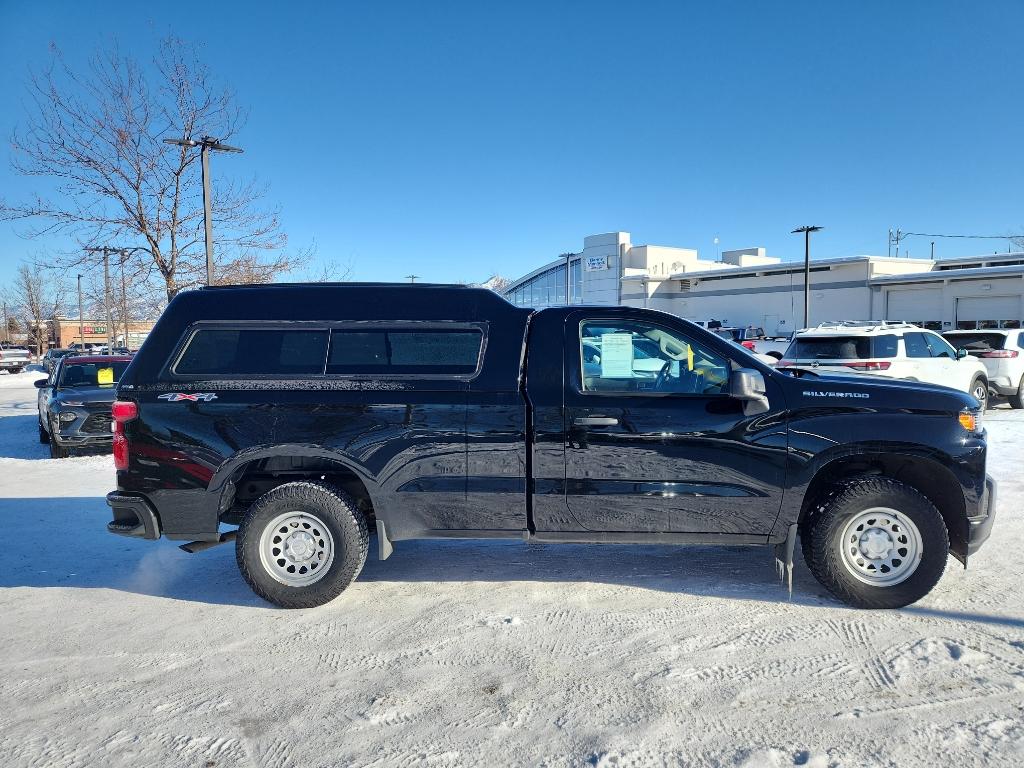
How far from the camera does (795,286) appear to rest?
4706 centimetres

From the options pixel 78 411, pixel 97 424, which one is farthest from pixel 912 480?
pixel 78 411

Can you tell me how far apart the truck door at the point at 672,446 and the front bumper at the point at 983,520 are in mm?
1215

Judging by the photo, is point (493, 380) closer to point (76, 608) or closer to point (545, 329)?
point (545, 329)

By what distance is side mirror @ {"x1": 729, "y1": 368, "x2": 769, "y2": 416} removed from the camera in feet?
14.1

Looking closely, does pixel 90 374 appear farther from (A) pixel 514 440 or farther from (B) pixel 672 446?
(B) pixel 672 446

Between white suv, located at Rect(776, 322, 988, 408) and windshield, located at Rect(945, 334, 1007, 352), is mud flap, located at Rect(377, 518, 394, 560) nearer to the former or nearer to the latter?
white suv, located at Rect(776, 322, 988, 408)

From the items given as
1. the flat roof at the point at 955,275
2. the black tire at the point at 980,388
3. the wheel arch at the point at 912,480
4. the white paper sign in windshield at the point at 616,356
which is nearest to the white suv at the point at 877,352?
the black tire at the point at 980,388

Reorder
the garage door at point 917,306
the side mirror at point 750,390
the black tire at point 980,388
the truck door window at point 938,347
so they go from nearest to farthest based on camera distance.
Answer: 1. the side mirror at point 750,390
2. the truck door window at point 938,347
3. the black tire at point 980,388
4. the garage door at point 917,306

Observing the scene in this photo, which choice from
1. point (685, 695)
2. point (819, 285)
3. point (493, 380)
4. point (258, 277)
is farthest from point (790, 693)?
point (819, 285)

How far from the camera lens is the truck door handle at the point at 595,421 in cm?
450

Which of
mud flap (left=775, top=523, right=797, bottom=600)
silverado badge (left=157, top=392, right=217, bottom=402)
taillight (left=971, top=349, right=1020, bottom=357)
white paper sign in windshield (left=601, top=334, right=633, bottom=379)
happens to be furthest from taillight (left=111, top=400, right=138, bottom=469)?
taillight (left=971, top=349, right=1020, bottom=357)

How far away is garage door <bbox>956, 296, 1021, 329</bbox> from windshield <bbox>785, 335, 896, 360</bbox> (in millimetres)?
30296

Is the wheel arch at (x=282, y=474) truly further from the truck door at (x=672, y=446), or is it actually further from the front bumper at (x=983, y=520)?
the front bumper at (x=983, y=520)

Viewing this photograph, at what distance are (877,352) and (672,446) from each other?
8.96m
